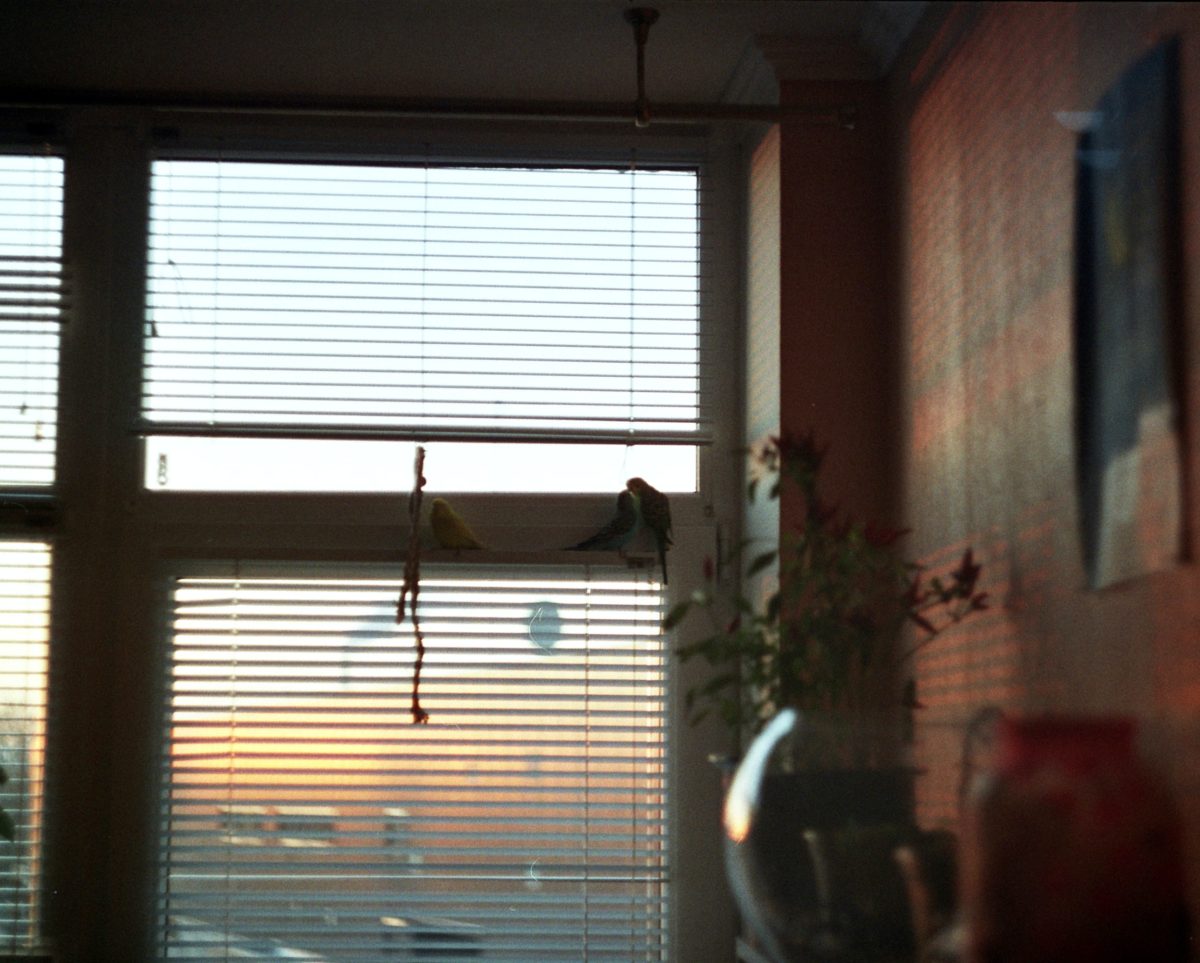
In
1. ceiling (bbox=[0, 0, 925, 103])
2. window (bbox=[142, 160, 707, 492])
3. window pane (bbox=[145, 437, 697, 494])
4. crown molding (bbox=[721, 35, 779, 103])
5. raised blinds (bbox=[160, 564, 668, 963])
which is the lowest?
raised blinds (bbox=[160, 564, 668, 963])

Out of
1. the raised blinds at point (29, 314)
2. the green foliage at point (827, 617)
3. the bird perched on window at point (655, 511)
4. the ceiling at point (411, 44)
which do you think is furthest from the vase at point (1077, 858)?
the raised blinds at point (29, 314)

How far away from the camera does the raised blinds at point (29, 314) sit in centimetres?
249

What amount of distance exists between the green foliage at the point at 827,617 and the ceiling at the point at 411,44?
2.57 ft

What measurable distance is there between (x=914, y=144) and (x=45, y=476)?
1623 millimetres

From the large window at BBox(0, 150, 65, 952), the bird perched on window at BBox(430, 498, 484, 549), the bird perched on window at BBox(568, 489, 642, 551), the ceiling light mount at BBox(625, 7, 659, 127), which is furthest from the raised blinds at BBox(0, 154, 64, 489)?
the ceiling light mount at BBox(625, 7, 659, 127)

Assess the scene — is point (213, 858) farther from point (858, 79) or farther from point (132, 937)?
point (858, 79)

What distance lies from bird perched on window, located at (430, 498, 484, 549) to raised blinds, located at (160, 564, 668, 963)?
7 centimetres

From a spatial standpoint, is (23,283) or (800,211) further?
(23,283)

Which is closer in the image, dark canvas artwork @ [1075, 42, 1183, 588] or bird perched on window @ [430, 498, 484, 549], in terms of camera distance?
dark canvas artwork @ [1075, 42, 1183, 588]

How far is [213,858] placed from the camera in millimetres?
2395

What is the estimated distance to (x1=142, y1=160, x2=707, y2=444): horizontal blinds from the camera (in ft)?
8.35

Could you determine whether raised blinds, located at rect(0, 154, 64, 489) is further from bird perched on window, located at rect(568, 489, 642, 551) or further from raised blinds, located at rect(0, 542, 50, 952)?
bird perched on window, located at rect(568, 489, 642, 551)

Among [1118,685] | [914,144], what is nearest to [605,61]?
[914,144]

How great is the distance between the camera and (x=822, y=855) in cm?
107
